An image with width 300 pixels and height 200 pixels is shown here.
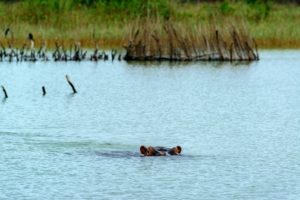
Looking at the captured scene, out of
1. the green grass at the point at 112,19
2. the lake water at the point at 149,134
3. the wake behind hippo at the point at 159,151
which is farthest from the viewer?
the green grass at the point at 112,19

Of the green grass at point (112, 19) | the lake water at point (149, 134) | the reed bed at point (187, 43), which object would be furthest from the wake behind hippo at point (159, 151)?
the green grass at point (112, 19)

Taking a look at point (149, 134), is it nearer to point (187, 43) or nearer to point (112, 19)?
point (187, 43)

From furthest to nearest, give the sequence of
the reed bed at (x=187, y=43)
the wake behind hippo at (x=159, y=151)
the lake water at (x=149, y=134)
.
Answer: the reed bed at (x=187, y=43) < the wake behind hippo at (x=159, y=151) < the lake water at (x=149, y=134)

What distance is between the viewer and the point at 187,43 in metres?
37.7

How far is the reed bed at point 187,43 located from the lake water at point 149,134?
2.11 m

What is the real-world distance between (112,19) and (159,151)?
28241mm

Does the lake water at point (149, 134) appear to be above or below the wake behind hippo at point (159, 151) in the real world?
below

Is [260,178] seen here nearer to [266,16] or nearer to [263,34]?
[263,34]

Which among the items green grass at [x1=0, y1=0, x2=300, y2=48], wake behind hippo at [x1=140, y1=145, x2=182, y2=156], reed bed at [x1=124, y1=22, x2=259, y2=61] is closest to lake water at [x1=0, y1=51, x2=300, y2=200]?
wake behind hippo at [x1=140, y1=145, x2=182, y2=156]

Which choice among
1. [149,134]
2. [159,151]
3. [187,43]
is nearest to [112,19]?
[187,43]

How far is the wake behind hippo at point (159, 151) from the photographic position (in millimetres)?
17375

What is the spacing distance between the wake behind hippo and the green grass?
66.8 feet

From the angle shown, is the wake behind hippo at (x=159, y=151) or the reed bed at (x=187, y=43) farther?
the reed bed at (x=187, y=43)

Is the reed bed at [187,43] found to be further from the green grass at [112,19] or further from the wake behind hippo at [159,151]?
the wake behind hippo at [159,151]
